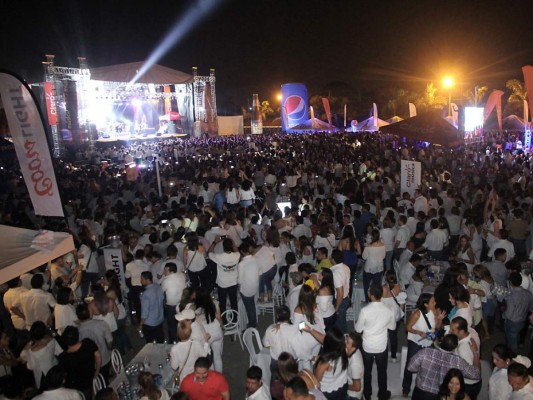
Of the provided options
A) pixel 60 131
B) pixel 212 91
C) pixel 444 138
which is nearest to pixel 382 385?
pixel 444 138

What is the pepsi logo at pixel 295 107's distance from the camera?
30.3 meters

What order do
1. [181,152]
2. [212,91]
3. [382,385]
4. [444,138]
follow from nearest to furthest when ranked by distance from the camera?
[382,385] < [444,138] < [181,152] < [212,91]

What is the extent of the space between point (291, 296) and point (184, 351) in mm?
1501

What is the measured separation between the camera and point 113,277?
18.8 feet

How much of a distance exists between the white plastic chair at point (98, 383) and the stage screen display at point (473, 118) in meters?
16.9

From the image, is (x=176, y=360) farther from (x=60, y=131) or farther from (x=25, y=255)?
(x=60, y=131)

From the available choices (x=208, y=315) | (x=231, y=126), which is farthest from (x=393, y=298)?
(x=231, y=126)

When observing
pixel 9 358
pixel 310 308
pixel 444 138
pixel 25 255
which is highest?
pixel 444 138

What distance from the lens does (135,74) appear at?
29.5 metres

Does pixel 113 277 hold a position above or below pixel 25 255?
below

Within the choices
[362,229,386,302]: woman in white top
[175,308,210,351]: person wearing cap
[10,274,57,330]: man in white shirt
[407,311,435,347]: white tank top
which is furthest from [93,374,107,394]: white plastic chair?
[362,229,386,302]: woman in white top

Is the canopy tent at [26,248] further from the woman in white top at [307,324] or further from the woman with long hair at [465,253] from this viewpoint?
the woman with long hair at [465,253]

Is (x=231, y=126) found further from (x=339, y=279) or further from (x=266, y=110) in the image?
(x=339, y=279)

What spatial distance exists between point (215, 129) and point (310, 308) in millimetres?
33944
